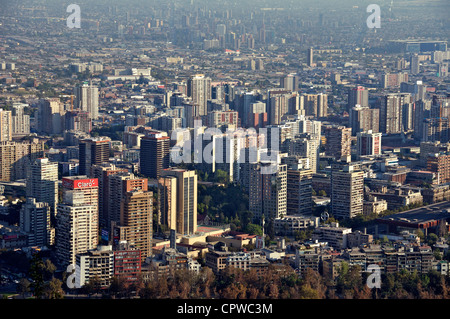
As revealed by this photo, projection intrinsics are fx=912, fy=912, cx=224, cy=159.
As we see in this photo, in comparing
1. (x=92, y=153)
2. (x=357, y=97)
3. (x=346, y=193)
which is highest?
(x=357, y=97)

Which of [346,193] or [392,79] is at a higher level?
[392,79]

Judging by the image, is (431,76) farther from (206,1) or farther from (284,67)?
(206,1)

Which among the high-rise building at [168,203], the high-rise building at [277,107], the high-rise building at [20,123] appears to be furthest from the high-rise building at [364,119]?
the high-rise building at [168,203]

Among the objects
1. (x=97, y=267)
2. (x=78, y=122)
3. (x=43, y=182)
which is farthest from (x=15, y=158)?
(x=97, y=267)

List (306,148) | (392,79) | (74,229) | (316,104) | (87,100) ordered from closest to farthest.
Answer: (74,229) < (306,148) < (87,100) < (316,104) < (392,79)

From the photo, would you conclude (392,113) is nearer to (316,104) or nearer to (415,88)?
(316,104)

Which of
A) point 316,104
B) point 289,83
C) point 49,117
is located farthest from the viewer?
point 289,83

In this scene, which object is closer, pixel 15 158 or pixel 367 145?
pixel 15 158

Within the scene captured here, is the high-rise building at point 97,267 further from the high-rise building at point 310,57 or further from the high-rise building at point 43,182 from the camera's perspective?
the high-rise building at point 310,57
